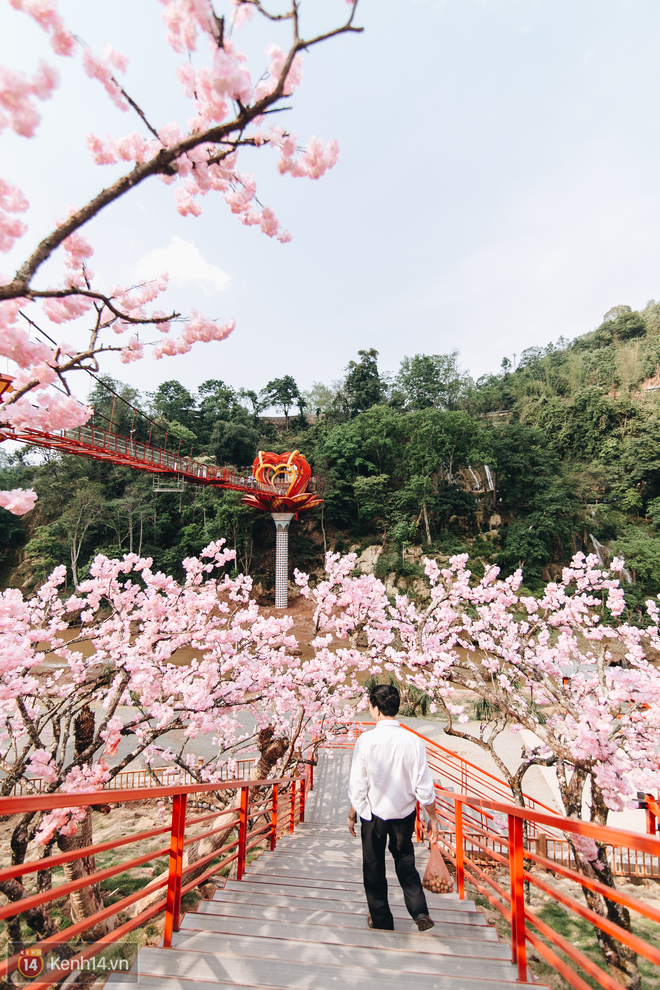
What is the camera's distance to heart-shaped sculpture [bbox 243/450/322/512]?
19431 mm

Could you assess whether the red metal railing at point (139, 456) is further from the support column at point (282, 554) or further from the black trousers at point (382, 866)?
the black trousers at point (382, 866)

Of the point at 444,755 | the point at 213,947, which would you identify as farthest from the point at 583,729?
the point at 444,755

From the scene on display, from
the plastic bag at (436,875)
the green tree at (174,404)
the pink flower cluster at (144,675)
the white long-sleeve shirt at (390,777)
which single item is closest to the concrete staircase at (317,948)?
the plastic bag at (436,875)

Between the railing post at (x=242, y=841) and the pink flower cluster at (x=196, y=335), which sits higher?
the pink flower cluster at (x=196, y=335)

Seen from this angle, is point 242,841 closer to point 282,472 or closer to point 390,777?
point 390,777

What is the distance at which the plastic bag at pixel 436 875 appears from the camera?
7.34 feet

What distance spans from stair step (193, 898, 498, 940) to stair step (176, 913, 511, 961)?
48 mm

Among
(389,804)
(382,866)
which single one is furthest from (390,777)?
(382,866)

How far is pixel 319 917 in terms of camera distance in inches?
87.1

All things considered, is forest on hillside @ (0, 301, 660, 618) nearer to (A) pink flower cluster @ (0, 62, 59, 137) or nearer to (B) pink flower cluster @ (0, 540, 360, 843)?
(B) pink flower cluster @ (0, 540, 360, 843)

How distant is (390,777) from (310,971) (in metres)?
0.73

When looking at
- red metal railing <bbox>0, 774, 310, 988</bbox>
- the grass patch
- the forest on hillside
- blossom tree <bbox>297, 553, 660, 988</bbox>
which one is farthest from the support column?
red metal railing <bbox>0, 774, 310, 988</bbox>

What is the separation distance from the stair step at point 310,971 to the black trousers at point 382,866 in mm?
Result: 265

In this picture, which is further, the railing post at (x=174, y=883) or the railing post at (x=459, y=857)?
the railing post at (x=459, y=857)
